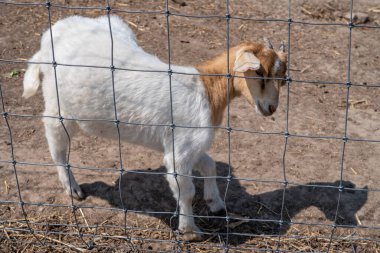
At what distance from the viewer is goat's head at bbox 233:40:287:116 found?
410 cm

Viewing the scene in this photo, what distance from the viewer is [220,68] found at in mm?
4219

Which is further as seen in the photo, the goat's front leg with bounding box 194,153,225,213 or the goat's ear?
the goat's front leg with bounding box 194,153,225,213

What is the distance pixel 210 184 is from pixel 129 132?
2.85 feet

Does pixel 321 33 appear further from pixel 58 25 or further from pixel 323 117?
pixel 58 25

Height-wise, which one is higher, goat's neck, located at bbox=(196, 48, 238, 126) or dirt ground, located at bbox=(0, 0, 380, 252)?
goat's neck, located at bbox=(196, 48, 238, 126)

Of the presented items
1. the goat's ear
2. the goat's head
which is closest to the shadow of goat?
the goat's head

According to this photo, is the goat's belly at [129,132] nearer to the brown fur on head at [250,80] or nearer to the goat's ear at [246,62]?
the brown fur on head at [250,80]

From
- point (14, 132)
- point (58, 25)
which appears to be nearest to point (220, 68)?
point (58, 25)

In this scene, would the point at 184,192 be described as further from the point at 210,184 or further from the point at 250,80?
the point at 250,80

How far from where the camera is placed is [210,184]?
15.3 feet

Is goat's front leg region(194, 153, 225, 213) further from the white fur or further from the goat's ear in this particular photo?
the goat's ear

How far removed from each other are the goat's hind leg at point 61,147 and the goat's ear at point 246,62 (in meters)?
1.34

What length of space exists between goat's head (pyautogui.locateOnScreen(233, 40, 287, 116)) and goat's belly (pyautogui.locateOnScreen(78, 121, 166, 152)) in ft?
2.28

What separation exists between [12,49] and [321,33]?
4.04 metres
